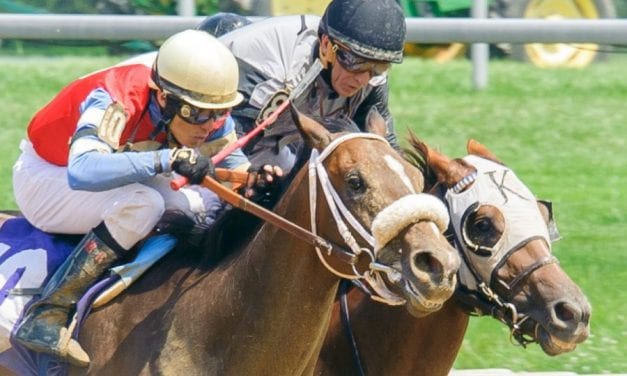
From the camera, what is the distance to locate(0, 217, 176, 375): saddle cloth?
5.44 metres

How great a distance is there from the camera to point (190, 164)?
5.12 metres

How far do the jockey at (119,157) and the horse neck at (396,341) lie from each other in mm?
670

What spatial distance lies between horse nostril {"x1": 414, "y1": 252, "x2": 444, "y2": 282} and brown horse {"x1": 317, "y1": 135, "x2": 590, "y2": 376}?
863 millimetres

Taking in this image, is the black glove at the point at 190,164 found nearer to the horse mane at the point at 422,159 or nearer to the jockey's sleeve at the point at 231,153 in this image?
the jockey's sleeve at the point at 231,153

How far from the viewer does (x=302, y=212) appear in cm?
507

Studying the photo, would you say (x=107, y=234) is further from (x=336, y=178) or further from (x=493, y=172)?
(x=493, y=172)

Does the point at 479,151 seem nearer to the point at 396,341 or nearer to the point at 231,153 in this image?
the point at 396,341

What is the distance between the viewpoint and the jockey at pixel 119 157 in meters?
5.18

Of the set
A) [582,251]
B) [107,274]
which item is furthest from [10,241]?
[582,251]

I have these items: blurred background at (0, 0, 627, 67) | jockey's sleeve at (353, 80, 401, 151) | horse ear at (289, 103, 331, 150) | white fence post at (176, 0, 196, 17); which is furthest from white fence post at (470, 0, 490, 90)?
horse ear at (289, 103, 331, 150)

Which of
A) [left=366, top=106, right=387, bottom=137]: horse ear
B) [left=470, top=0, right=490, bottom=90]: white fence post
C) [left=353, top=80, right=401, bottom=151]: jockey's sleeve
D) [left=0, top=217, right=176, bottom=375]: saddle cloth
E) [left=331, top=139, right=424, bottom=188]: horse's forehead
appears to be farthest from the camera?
[left=470, top=0, right=490, bottom=90]: white fence post

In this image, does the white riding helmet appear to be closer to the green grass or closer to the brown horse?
the brown horse

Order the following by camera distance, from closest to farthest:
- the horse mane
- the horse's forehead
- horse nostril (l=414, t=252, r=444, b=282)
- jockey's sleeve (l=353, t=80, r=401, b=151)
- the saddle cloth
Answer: horse nostril (l=414, t=252, r=444, b=282)
the horse's forehead
the saddle cloth
the horse mane
jockey's sleeve (l=353, t=80, r=401, b=151)

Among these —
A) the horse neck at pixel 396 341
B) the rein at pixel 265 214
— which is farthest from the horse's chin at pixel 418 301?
the horse neck at pixel 396 341
